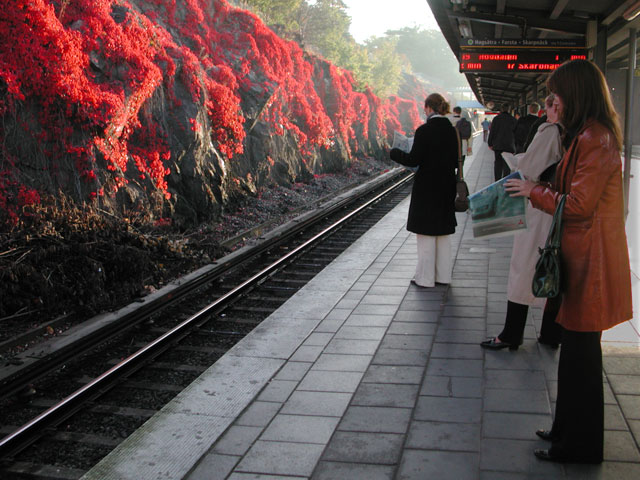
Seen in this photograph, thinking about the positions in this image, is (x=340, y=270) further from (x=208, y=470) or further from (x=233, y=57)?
(x=233, y=57)

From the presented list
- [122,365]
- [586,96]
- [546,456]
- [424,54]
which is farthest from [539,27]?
[424,54]

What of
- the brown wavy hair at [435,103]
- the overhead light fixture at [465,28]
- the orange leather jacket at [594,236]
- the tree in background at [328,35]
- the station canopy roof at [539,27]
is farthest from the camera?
the tree in background at [328,35]

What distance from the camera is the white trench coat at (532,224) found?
412 centimetres

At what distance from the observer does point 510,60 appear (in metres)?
11.3

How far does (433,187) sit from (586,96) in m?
3.97

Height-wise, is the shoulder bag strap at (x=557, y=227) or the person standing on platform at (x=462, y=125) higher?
the person standing on platform at (x=462, y=125)

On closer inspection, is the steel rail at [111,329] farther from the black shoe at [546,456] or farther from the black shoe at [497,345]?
the black shoe at [546,456]

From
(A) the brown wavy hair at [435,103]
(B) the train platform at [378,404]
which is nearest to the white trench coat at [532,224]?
(B) the train platform at [378,404]

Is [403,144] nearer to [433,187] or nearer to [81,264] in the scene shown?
[433,187]

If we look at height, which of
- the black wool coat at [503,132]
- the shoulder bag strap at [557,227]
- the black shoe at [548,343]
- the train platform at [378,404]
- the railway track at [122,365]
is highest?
the black wool coat at [503,132]

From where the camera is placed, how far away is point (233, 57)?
707 inches

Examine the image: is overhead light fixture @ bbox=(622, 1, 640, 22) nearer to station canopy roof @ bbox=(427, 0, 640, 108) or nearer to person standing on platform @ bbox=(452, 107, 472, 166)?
station canopy roof @ bbox=(427, 0, 640, 108)

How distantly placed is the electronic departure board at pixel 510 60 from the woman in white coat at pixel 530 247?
6.87 meters

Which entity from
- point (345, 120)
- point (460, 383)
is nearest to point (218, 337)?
point (460, 383)
